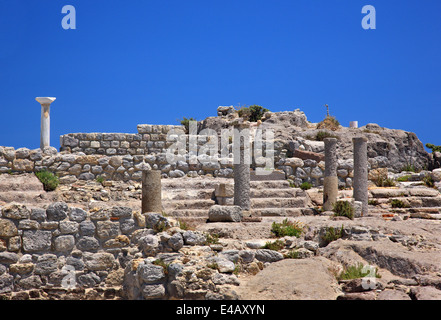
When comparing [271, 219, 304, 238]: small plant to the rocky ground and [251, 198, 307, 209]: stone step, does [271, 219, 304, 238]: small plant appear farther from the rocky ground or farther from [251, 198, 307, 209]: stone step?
[251, 198, 307, 209]: stone step

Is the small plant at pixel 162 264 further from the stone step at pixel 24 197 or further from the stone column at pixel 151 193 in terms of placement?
the stone step at pixel 24 197

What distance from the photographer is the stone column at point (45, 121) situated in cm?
1925

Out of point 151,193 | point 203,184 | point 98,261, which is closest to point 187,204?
point 203,184

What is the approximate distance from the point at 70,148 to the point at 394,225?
43.8 ft

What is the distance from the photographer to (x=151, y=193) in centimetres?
1236

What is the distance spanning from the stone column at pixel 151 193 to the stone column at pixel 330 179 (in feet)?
20.8

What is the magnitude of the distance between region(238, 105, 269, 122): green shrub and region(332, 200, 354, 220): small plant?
1571 cm

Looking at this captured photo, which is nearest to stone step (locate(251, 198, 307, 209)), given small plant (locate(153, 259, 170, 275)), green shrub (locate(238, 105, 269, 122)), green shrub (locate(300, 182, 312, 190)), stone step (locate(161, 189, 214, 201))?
stone step (locate(161, 189, 214, 201))

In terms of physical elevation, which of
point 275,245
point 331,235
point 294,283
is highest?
point 331,235

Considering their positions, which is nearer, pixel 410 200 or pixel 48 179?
pixel 48 179

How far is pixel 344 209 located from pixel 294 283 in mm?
7070

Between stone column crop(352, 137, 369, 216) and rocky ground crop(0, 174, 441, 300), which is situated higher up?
stone column crop(352, 137, 369, 216)

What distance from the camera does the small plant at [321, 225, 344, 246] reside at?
1120 cm

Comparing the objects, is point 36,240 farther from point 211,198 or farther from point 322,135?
point 322,135
